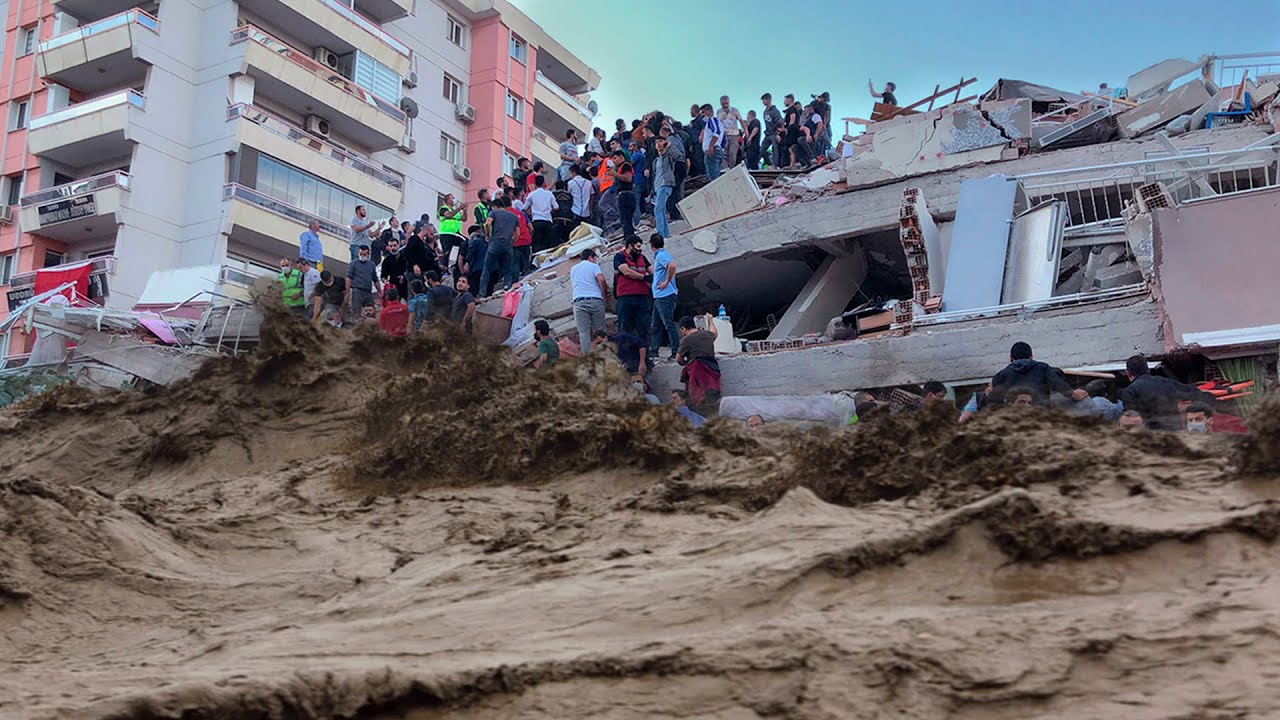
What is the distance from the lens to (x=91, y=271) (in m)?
30.1

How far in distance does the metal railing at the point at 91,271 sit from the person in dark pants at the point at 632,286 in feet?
73.0

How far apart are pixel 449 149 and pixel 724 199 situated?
27.1 meters

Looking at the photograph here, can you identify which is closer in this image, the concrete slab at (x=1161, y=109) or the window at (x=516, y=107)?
the concrete slab at (x=1161, y=109)

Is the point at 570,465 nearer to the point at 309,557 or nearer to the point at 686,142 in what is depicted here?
the point at 309,557

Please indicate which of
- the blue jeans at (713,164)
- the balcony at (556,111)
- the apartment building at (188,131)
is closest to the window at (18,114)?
the apartment building at (188,131)

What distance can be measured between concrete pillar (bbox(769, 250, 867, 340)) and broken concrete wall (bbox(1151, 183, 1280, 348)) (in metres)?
5.09

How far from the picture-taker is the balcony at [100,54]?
3097 cm

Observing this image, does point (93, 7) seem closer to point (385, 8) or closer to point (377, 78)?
point (377, 78)

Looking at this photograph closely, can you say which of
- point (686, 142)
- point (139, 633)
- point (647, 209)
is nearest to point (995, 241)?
point (686, 142)

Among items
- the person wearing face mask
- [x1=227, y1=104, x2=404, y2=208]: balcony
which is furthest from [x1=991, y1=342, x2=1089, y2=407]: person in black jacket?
[x1=227, y1=104, x2=404, y2=208]: balcony

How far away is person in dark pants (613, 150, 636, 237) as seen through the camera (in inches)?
669

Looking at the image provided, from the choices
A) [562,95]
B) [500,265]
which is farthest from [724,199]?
[562,95]

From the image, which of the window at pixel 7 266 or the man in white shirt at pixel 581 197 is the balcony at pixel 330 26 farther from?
the man in white shirt at pixel 581 197

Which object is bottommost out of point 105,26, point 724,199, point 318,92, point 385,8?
point 724,199
